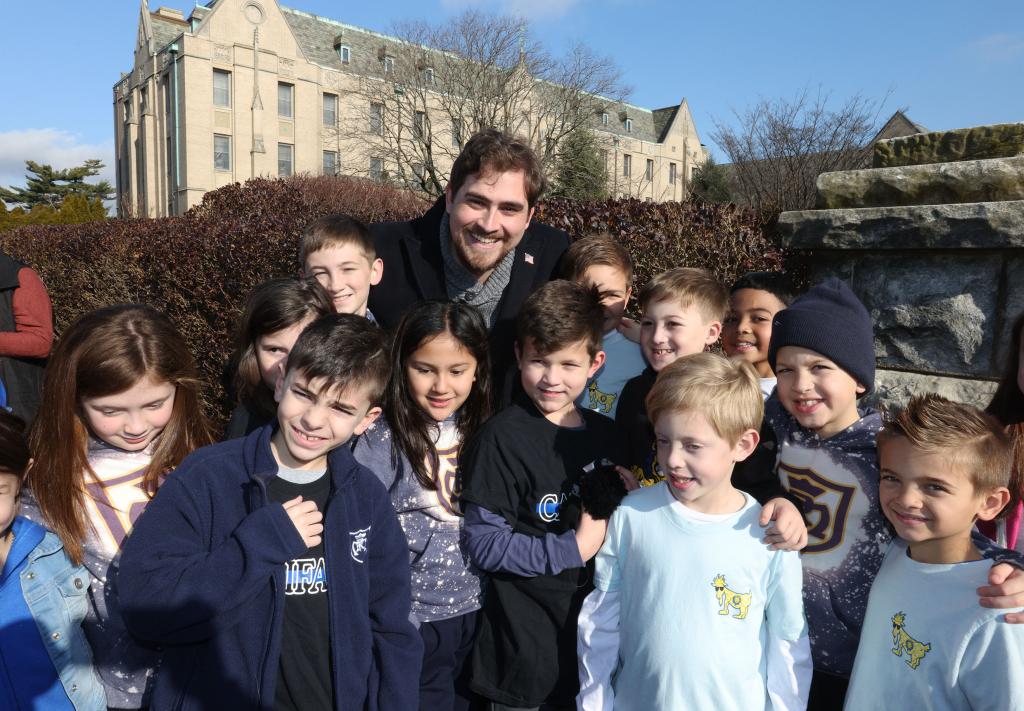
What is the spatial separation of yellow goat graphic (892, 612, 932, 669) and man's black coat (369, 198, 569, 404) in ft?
5.74

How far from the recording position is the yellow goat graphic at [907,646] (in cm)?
175

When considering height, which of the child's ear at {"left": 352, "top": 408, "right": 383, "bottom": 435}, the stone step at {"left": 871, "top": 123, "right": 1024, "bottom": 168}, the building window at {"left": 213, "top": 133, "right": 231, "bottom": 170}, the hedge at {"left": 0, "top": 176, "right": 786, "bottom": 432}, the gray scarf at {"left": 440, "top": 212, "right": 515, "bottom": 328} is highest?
the building window at {"left": 213, "top": 133, "right": 231, "bottom": 170}

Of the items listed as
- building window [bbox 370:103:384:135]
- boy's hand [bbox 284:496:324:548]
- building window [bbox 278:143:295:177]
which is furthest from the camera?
building window [bbox 278:143:295:177]

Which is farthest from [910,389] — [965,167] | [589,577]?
[589,577]

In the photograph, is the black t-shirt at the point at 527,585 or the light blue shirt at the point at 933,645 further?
the black t-shirt at the point at 527,585

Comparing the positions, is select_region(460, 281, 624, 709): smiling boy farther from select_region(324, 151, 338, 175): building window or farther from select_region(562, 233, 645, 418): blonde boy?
select_region(324, 151, 338, 175): building window

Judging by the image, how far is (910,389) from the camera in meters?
3.71

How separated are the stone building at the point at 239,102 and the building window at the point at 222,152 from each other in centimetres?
5

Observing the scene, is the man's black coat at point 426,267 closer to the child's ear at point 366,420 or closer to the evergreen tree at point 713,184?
the child's ear at point 366,420

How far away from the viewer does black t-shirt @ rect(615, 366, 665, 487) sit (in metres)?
2.44

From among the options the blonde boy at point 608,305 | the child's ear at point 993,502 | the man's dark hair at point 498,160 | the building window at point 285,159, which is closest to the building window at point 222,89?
the building window at point 285,159

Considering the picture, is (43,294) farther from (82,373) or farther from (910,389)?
(910,389)

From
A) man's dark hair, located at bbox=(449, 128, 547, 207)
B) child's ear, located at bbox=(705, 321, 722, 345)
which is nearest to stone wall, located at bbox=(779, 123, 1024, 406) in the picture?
child's ear, located at bbox=(705, 321, 722, 345)

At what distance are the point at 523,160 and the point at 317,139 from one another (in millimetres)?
36620
